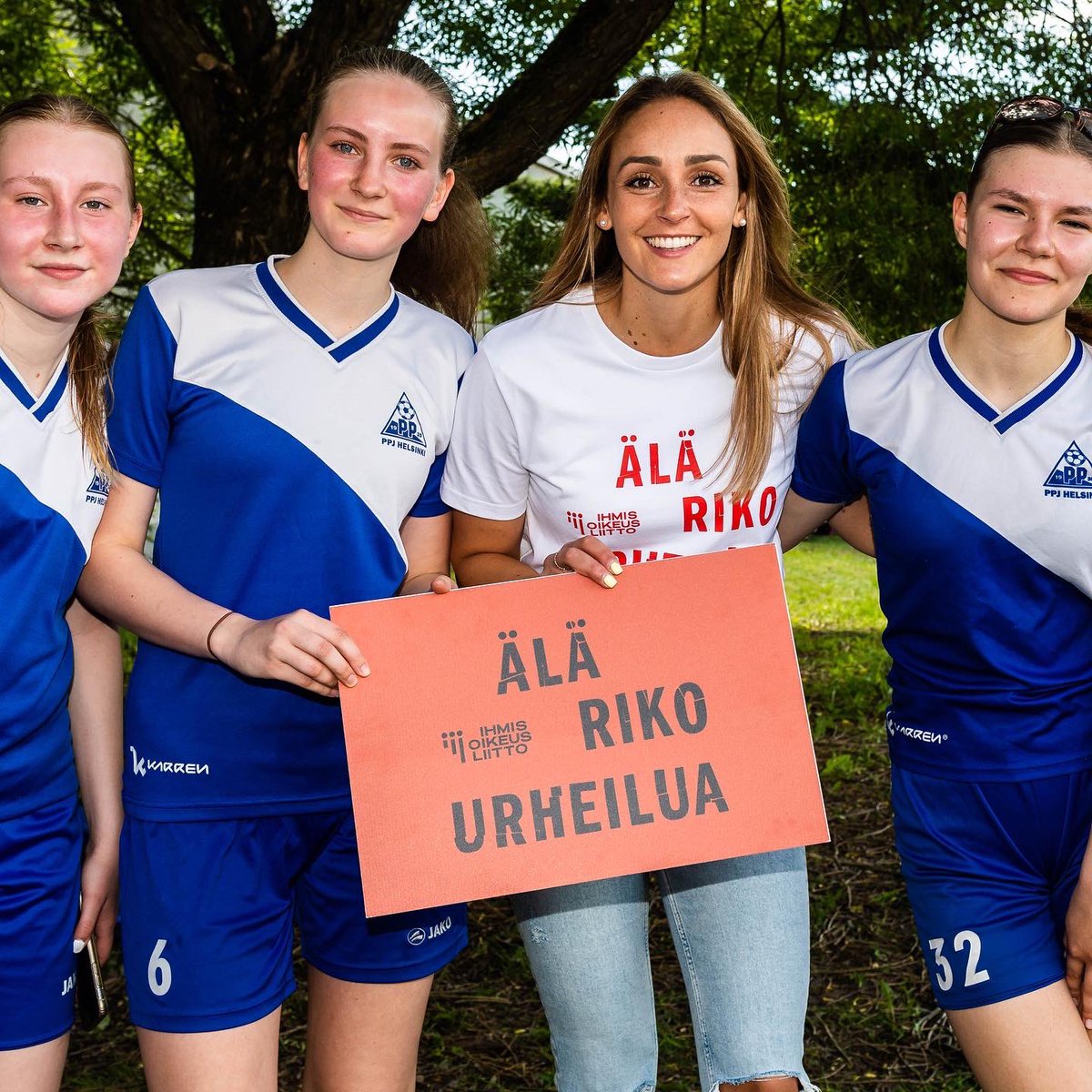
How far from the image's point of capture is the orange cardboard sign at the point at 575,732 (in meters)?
2.55

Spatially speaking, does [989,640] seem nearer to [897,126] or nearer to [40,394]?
[40,394]

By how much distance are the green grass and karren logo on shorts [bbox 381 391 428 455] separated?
244 centimetres

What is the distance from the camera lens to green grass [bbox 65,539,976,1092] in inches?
171

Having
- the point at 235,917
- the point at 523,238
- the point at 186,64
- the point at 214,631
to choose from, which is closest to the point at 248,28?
the point at 186,64

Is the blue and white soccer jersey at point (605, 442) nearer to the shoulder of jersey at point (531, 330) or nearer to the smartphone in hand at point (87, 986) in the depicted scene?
the shoulder of jersey at point (531, 330)

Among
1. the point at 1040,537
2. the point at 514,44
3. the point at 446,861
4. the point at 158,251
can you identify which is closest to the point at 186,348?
the point at 446,861

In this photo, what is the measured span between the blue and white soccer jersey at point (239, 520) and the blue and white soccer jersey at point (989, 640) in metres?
1.11

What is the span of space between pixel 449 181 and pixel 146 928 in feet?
A: 5.57

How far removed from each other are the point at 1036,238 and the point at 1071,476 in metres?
0.48

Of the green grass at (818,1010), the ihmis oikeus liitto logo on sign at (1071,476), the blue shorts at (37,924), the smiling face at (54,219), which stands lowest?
the green grass at (818,1010)

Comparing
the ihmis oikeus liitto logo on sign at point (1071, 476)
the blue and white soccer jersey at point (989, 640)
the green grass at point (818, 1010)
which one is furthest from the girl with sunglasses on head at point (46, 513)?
the green grass at point (818, 1010)

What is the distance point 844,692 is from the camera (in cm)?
848

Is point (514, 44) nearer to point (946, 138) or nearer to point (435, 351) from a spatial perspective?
point (946, 138)

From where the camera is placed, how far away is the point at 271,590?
8.61 feet
